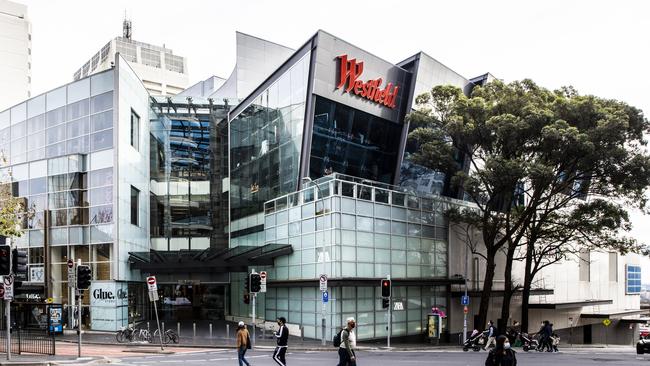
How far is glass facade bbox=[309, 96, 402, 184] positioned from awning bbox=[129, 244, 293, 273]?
6.38m

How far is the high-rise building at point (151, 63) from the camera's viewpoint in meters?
164

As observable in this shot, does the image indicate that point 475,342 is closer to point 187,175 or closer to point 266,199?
point 266,199

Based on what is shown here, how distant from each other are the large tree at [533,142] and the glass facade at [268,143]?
8561mm

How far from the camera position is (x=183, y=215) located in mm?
62344

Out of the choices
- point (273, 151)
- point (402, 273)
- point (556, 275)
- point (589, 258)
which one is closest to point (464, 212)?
point (402, 273)

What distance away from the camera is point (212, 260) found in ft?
165

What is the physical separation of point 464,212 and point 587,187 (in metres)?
8.00

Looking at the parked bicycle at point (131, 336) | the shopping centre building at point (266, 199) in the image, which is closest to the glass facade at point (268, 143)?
the shopping centre building at point (266, 199)

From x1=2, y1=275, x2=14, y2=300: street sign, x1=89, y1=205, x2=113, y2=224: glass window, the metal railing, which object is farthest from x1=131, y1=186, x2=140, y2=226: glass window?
x1=2, y1=275, x2=14, y2=300: street sign

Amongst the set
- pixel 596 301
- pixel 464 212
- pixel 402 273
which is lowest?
pixel 596 301

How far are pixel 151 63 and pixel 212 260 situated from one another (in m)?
128

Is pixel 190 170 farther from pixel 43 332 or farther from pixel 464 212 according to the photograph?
pixel 43 332

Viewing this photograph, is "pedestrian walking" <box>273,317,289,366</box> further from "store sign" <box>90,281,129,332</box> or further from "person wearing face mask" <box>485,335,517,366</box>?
"store sign" <box>90,281,129,332</box>

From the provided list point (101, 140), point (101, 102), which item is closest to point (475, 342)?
point (101, 140)
